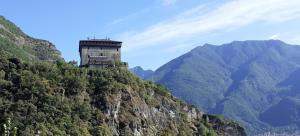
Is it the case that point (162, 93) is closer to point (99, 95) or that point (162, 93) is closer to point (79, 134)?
point (99, 95)

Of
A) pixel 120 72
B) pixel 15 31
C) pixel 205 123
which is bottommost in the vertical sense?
pixel 205 123

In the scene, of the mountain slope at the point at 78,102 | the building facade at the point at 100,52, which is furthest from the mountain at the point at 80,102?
the building facade at the point at 100,52

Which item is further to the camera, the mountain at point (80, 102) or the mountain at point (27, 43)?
the mountain at point (27, 43)

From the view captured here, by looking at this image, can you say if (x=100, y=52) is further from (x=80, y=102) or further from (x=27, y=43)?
(x=27, y=43)

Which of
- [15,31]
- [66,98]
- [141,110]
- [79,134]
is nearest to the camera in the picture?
[79,134]

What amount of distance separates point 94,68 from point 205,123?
1422 inches

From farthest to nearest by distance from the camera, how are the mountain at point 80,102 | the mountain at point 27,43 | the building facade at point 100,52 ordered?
the mountain at point 27,43 < the building facade at point 100,52 < the mountain at point 80,102

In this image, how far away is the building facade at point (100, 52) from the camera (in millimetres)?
125581

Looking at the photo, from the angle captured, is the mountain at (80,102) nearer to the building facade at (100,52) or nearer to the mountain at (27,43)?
the building facade at (100,52)

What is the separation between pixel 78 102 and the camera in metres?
109

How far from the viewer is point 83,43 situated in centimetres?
12688

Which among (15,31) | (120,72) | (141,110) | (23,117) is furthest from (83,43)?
(15,31)

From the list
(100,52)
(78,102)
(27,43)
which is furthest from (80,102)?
(27,43)

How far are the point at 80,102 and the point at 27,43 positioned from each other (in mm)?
69503
